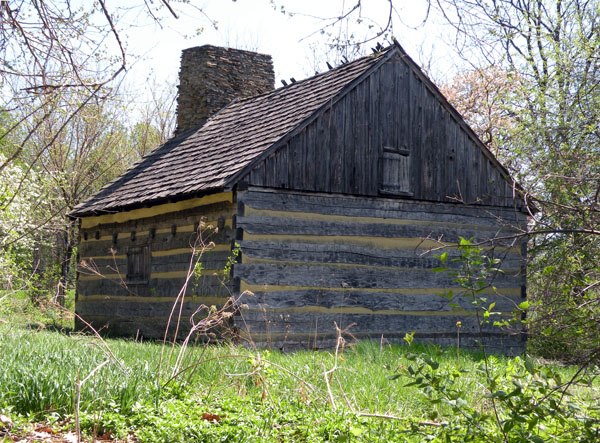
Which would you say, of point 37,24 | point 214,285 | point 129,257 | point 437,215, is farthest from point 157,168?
point 37,24

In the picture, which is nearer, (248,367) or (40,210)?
(248,367)

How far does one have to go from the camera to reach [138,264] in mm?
15898

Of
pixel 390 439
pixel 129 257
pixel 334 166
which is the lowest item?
pixel 390 439

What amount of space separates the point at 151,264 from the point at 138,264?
0.67m

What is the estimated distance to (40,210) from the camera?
25891mm

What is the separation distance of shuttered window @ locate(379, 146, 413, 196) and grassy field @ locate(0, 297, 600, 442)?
683 centimetres

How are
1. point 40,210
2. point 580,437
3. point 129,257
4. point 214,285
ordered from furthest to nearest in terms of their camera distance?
point 40,210 < point 129,257 < point 214,285 < point 580,437

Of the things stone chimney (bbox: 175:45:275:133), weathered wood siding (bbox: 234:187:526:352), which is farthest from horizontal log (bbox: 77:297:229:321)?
stone chimney (bbox: 175:45:275:133)

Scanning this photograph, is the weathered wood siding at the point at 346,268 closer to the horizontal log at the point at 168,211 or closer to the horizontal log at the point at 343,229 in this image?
the horizontal log at the point at 343,229

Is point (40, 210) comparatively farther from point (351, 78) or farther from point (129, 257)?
point (351, 78)

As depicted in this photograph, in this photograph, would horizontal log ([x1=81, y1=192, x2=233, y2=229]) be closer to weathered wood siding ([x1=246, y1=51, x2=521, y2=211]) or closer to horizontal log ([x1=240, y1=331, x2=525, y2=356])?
weathered wood siding ([x1=246, y1=51, x2=521, y2=211])

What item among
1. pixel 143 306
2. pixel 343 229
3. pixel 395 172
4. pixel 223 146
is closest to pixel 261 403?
pixel 343 229

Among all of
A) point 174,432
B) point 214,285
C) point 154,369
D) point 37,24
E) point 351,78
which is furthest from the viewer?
point 351,78

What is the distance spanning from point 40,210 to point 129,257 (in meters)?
10.8
